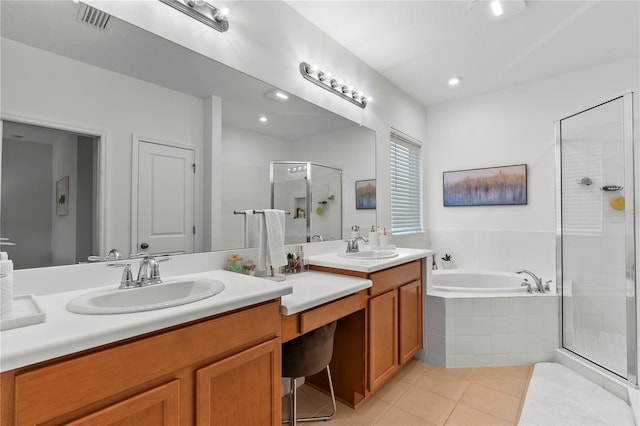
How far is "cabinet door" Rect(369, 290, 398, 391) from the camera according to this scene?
1819mm

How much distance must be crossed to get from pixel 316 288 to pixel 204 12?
4.97 ft

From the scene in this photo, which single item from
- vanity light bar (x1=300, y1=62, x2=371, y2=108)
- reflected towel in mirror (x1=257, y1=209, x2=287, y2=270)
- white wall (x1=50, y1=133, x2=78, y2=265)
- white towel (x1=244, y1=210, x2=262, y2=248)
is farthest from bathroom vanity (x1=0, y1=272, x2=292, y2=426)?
vanity light bar (x1=300, y1=62, x2=371, y2=108)

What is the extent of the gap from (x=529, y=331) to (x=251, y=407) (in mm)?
2296

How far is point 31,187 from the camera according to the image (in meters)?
1.10

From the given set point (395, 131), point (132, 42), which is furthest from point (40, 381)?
point (395, 131)

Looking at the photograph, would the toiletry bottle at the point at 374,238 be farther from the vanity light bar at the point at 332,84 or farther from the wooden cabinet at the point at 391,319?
the vanity light bar at the point at 332,84

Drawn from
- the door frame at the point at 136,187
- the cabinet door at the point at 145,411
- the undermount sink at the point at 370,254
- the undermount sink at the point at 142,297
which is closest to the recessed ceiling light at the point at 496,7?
the undermount sink at the point at 370,254

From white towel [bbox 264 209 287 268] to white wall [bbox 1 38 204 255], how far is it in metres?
0.56

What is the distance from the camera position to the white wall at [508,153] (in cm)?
295

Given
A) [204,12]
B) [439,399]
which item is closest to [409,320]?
[439,399]

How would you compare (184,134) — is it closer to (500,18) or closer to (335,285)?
(335,285)

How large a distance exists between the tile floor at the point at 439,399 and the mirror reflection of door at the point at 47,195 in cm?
152

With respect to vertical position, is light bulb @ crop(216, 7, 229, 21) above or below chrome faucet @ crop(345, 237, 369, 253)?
above

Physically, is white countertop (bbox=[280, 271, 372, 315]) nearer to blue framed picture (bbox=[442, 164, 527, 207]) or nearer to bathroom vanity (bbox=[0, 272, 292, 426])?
bathroom vanity (bbox=[0, 272, 292, 426])
